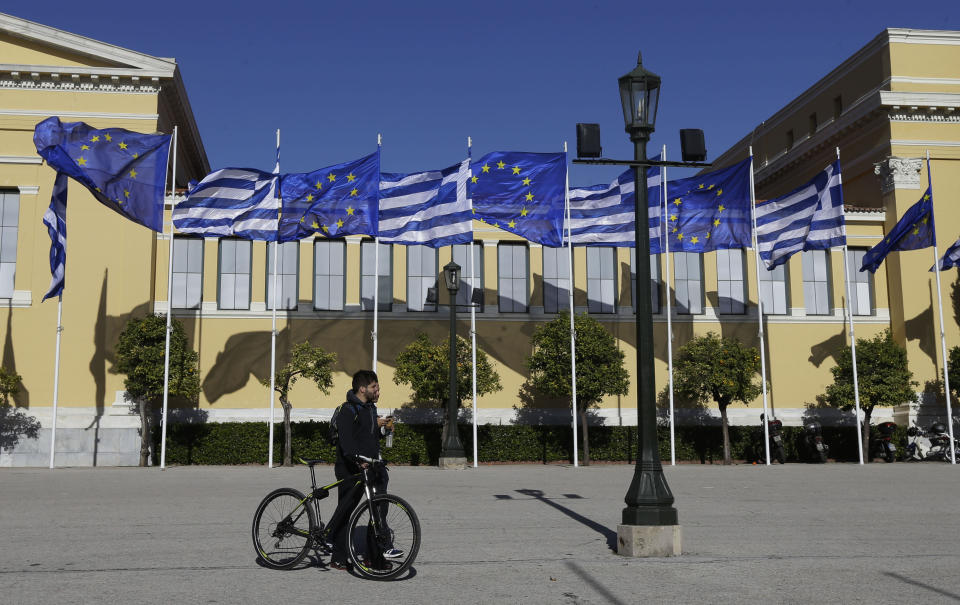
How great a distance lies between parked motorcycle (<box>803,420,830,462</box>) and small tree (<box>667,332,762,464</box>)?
2.35 m

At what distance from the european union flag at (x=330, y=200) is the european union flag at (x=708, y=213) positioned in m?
9.37

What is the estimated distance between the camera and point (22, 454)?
2955 cm

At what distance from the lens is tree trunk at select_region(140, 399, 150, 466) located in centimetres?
2866

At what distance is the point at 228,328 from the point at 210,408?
2.84 m

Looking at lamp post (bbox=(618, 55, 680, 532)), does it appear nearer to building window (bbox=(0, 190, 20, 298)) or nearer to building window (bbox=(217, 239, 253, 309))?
building window (bbox=(217, 239, 253, 309))

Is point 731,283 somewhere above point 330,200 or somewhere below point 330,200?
below

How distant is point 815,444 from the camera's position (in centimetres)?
3005

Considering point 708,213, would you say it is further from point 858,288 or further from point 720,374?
point 858,288

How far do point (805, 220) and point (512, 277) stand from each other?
34.9 ft

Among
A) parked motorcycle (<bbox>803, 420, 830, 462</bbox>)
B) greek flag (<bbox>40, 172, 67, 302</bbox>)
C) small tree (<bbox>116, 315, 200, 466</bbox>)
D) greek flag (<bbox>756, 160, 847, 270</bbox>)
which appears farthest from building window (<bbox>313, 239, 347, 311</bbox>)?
parked motorcycle (<bbox>803, 420, 830, 462</bbox>)

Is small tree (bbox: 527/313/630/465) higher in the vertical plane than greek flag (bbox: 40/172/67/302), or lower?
lower

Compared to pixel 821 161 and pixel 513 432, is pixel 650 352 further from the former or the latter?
pixel 821 161

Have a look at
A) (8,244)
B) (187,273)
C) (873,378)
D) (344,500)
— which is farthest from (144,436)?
(873,378)

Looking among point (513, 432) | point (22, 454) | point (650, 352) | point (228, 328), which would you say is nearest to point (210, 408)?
point (228, 328)
